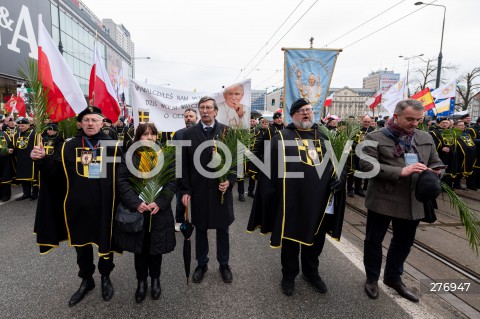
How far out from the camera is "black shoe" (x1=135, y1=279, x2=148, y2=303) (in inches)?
115

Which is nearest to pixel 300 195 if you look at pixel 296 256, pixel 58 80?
pixel 296 256

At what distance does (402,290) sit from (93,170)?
132 inches

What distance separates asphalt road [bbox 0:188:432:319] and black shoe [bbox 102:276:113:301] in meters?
0.06

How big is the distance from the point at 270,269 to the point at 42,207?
8.48 ft

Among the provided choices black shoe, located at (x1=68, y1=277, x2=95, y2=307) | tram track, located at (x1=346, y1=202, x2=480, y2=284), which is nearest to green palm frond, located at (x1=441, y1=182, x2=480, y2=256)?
tram track, located at (x1=346, y1=202, x2=480, y2=284)

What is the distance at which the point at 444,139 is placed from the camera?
7.66 meters

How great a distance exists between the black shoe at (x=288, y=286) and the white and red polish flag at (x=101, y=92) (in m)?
3.60

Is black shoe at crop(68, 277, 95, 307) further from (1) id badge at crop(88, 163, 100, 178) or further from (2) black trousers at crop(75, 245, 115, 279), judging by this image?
(1) id badge at crop(88, 163, 100, 178)

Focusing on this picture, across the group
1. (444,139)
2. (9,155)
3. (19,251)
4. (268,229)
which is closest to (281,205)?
(268,229)

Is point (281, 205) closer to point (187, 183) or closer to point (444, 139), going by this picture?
point (187, 183)

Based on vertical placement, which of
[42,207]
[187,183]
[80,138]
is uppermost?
[80,138]

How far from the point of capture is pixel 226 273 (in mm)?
3377

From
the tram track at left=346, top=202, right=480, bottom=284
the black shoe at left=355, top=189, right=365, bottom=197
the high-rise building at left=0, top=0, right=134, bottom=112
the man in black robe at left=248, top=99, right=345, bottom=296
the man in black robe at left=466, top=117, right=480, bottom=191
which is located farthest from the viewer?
the high-rise building at left=0, top=0, right=134, bottom=112

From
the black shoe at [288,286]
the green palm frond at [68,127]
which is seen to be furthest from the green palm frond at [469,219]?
the green palm frond at [68,127]
